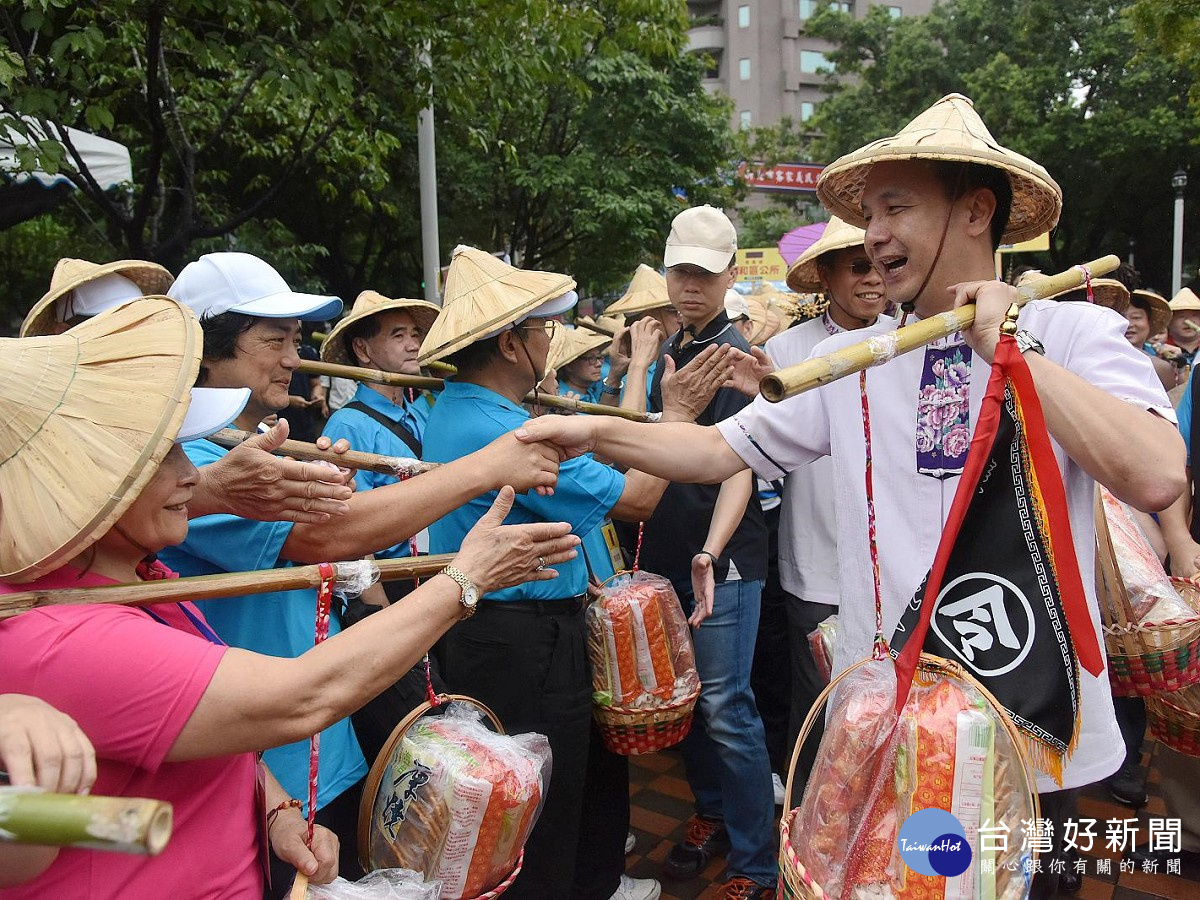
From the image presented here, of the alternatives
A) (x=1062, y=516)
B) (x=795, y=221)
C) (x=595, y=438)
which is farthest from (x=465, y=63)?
(x=795, y=221)

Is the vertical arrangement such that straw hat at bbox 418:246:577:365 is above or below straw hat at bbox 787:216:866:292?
below

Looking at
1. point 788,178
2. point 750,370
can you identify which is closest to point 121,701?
point 750,370

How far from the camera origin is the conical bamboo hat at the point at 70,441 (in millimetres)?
1389

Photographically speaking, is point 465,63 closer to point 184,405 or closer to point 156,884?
point 184,405

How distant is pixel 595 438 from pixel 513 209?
47.1ft

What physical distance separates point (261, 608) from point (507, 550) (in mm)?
749

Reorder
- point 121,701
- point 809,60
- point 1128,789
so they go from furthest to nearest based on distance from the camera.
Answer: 1. point 809,60
2. point 1128,789
3. point 121,701

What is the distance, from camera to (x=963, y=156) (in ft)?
6.28

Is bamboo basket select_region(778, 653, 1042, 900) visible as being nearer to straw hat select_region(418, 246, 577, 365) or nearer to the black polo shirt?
straw hat select_region(418, 246, 577, 365)

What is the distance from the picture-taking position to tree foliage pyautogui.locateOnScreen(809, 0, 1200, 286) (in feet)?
71.8

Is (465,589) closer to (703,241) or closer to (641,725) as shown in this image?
(641,725)

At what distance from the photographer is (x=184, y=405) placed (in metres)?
1.46

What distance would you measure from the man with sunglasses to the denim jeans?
73 centimetres

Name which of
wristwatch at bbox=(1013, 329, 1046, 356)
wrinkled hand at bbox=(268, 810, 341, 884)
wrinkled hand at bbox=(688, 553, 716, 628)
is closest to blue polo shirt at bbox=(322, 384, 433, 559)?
wrinkled hand at bbox=(688, 553, 716, 628)
